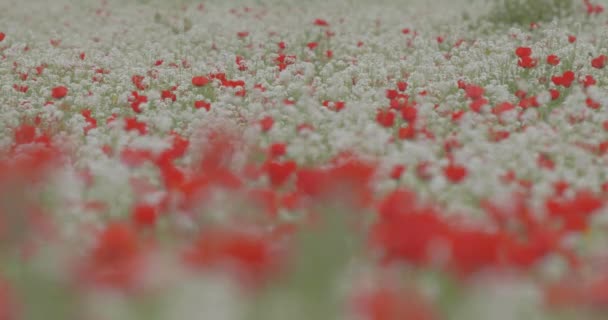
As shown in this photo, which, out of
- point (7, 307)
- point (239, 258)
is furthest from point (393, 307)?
point (7, 307)

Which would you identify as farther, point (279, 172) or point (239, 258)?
point (279, 172)

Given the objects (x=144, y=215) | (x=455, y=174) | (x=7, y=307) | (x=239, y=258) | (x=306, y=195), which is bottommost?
(x=7, y=307)

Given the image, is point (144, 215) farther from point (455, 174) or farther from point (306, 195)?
point (455, 174)

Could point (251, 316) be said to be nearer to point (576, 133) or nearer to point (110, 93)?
point (576, 133)

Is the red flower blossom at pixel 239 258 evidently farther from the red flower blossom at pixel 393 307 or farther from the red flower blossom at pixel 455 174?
the red flower blossom at pixel 455 174

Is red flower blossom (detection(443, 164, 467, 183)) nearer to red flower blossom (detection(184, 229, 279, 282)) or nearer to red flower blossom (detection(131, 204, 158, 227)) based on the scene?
red flower blossom (detection(131, 204, 158, 227))

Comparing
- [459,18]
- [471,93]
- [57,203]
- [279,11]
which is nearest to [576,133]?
[471,93]

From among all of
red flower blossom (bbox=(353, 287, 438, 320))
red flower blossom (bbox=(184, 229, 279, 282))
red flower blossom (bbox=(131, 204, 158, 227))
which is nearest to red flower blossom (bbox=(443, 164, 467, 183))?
red flower blossom (bbox=(131, 204, 158, 227))

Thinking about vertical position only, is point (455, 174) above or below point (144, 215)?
above
